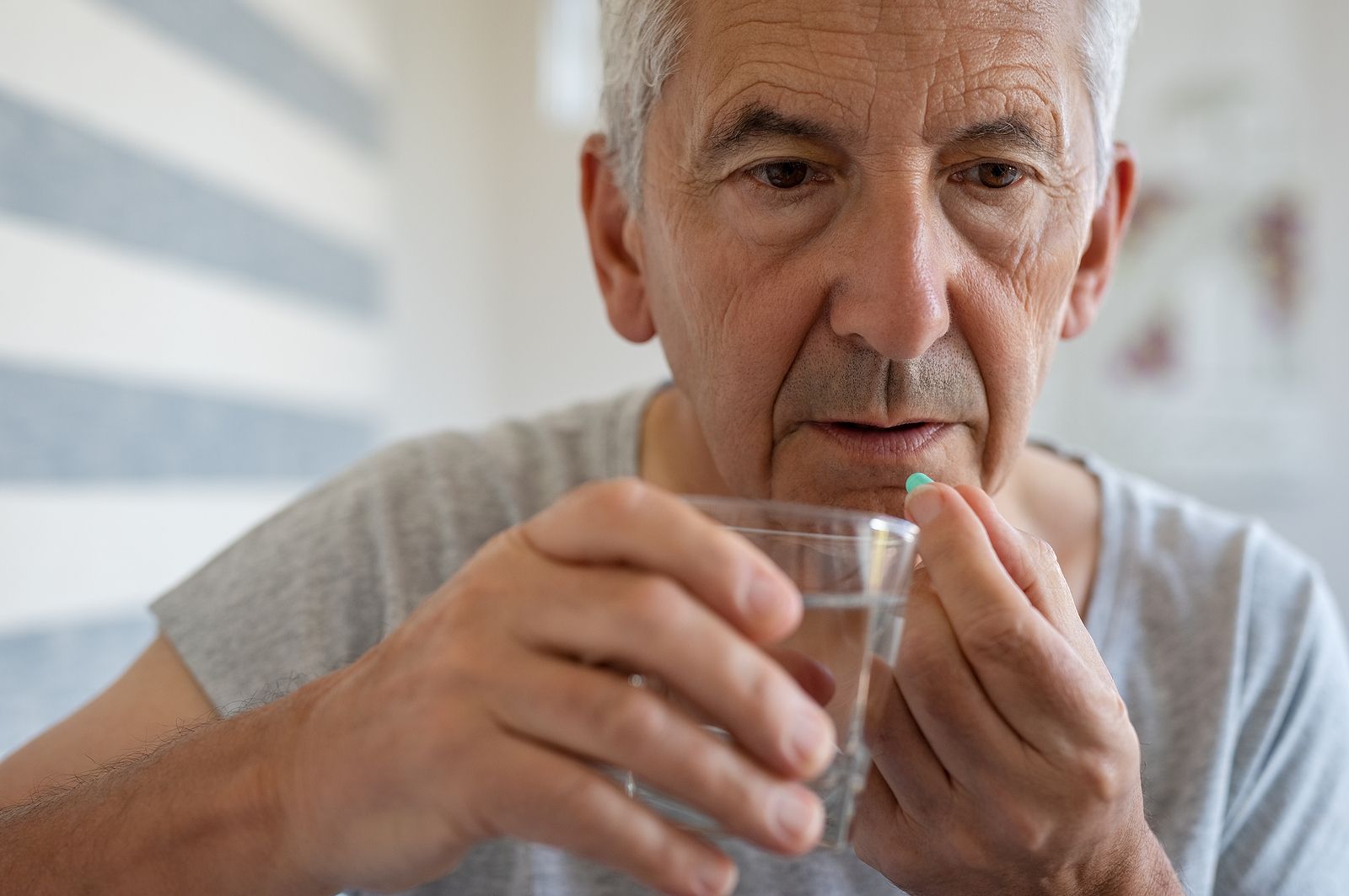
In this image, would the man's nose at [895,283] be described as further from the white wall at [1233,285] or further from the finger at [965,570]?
the white wall at [1233,285]

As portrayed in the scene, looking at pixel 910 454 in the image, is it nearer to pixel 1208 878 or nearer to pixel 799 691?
pixel 799 691

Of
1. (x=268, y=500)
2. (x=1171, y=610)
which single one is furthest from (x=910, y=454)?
(x=268, y=500)

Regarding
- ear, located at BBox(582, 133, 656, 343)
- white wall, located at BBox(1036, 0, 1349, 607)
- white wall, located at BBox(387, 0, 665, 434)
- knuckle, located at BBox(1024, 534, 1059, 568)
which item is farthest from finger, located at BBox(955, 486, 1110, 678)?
white wall, located at BBox(1036, 0, 1349, 607)

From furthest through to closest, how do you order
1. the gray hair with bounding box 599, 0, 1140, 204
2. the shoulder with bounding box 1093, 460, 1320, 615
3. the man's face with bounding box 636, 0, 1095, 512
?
the shoulder with bounding box 1093, 460, 1320, 615 → the gray hair with bounding box 599, 0, 1140, 204 → the man's face with bounding box 636, 0, 1095, 512

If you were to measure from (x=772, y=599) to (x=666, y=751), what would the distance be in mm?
93

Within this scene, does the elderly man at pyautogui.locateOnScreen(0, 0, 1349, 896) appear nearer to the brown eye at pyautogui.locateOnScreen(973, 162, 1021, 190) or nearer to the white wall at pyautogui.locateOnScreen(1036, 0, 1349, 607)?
the brown eye at pyautogui.locateOnScreen(973, 162, 1021, 190)

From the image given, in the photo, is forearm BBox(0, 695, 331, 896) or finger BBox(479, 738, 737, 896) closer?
finger BBox(479, 738, 737, 896)

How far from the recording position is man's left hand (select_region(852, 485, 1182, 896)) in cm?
76

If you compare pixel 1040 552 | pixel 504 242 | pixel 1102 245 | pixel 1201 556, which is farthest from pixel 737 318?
pixel 504 242

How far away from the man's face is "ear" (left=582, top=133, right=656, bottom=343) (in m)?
0.18

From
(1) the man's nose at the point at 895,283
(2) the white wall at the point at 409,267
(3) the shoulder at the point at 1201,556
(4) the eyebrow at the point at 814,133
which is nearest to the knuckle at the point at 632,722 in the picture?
(1) the man's nose at the point at 895,283

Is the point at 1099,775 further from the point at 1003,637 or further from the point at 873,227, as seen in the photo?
the point at 873,227

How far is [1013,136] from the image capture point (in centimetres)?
105

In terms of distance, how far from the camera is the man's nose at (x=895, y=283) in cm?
97
